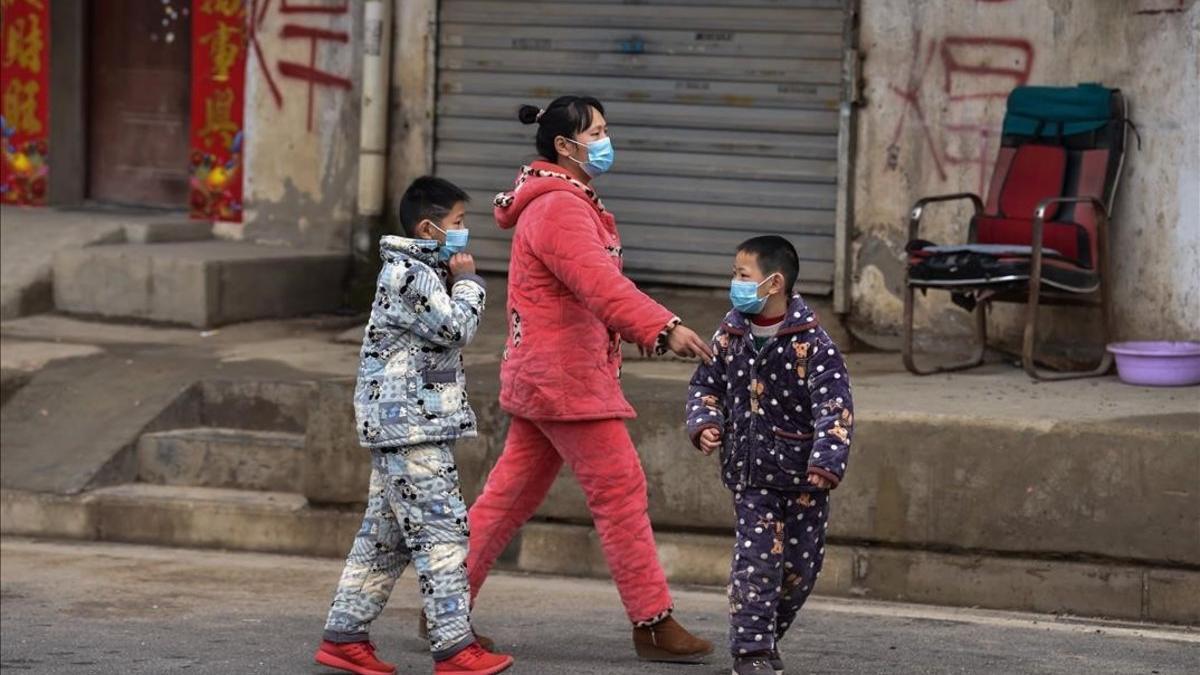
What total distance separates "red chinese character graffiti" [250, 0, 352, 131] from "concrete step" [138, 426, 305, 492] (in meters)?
3.05

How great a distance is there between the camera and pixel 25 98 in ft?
45.0

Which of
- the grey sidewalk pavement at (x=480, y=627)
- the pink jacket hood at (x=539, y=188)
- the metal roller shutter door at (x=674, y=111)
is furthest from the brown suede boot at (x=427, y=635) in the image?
the metal roller shutter door at (x=674, y=111)

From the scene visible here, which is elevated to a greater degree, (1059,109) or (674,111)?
(1059,109)

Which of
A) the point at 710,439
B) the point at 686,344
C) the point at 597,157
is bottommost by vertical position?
the point at 710,439

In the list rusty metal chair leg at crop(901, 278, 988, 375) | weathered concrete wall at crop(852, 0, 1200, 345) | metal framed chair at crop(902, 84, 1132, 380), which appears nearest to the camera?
metal framed chair at crop(902, 84, 1132, 380)

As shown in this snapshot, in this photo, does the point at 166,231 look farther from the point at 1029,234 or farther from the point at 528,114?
the point at 528,114

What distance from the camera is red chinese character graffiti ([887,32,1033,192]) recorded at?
1027 cm

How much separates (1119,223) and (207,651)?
491cm

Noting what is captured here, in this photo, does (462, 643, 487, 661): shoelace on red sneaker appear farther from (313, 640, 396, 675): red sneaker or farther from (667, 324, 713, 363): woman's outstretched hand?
(667, 324, 713, 363): woman's outstretched hand

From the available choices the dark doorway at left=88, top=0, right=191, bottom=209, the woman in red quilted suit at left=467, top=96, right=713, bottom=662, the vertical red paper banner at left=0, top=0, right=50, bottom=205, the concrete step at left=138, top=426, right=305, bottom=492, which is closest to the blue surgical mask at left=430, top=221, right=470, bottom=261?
the woman in red quilted suit at left=467, top=96, right=713, bottom=662

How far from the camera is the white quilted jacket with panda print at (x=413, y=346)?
6.22m

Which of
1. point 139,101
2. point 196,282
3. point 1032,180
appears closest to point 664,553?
point 1032,180

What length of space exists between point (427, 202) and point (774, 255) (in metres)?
1.02

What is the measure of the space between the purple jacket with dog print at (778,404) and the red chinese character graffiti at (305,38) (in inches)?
250
